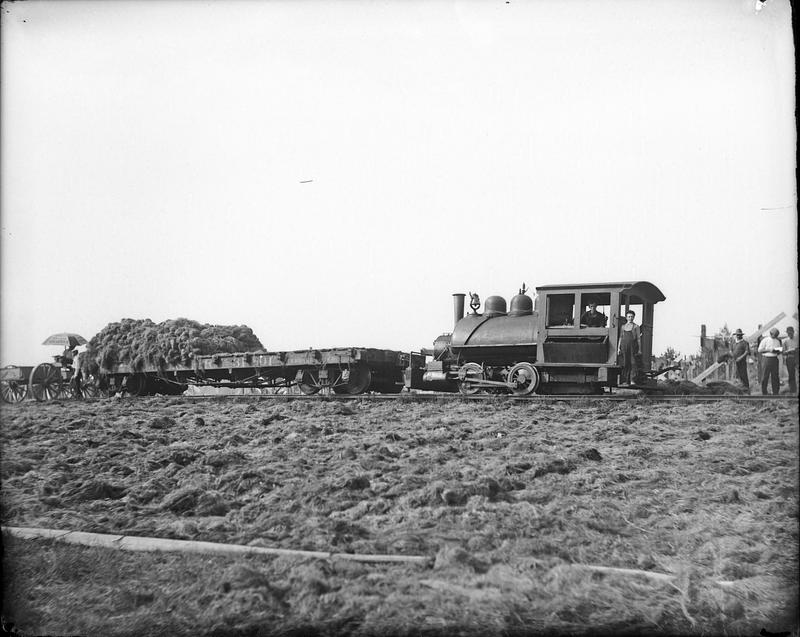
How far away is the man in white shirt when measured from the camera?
9406 millimetres

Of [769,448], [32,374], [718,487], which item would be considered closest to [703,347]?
[769,448]

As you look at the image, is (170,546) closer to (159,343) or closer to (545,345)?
(545,345)

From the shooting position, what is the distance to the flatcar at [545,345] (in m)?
11.4

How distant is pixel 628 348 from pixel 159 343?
434 inches

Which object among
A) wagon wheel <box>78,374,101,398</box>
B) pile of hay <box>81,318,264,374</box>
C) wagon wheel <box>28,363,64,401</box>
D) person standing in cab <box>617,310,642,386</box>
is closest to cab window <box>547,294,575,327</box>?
person standing in cab <box>617,310,642,386</box>

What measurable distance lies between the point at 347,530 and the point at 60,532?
2.22 m

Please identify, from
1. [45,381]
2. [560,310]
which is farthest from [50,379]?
[560,310]

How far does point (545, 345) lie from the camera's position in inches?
463

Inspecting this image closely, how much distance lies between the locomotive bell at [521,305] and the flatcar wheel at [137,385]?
9.97 m

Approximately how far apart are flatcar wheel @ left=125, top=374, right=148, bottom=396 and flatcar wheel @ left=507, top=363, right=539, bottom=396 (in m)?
10.1

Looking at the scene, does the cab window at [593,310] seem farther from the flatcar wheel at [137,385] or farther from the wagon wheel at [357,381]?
the flatcar wheel at [137,385]

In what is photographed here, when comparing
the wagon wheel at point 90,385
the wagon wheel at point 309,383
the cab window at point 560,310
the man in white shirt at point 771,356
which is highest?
the cab window at point 560,310

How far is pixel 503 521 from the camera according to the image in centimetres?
496

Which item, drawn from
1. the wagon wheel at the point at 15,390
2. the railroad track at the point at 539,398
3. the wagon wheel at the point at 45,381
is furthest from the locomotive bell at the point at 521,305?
the wagon wheel at the point at 15,390
